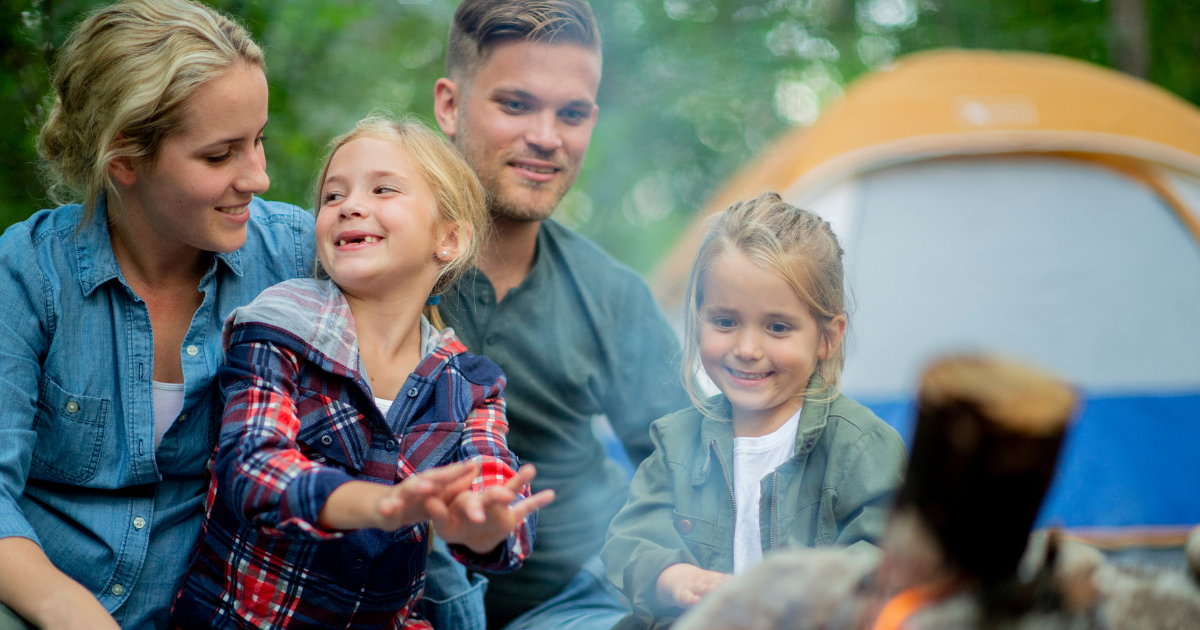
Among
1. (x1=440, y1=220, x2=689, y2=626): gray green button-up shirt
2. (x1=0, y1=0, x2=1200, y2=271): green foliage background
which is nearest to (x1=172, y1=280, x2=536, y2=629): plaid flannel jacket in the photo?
(x1=440, y1=220, x2=689, y2=626): gray green button-up shirt

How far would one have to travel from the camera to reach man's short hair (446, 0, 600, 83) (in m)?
1.98

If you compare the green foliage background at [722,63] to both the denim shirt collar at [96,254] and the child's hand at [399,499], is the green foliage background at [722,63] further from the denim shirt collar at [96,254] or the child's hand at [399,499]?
the child's hand at [399,499]

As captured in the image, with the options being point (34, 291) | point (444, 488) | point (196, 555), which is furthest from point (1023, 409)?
point (34, 291)

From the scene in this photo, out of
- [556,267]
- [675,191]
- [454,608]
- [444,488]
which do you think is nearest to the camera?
[444,488]

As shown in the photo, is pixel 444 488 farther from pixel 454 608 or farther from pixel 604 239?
pixel 604 239

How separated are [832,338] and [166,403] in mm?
1169

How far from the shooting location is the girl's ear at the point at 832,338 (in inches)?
57.1

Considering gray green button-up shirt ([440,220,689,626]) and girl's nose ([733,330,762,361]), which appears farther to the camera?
gray green button-up shirt ([440,220,689,626])

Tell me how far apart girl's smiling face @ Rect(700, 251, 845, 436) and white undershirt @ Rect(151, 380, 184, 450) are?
3.05ft

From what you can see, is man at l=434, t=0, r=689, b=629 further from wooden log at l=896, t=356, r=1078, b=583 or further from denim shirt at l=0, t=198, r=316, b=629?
wooden log at l=896, t=356, r=1078, b=583

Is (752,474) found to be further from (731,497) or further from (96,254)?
(96,254)

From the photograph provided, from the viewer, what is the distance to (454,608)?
174 centimetres

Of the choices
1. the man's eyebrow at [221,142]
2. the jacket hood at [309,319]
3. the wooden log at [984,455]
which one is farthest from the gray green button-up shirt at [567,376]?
the wooden log at [984,455]

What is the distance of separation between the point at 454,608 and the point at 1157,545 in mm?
2847
